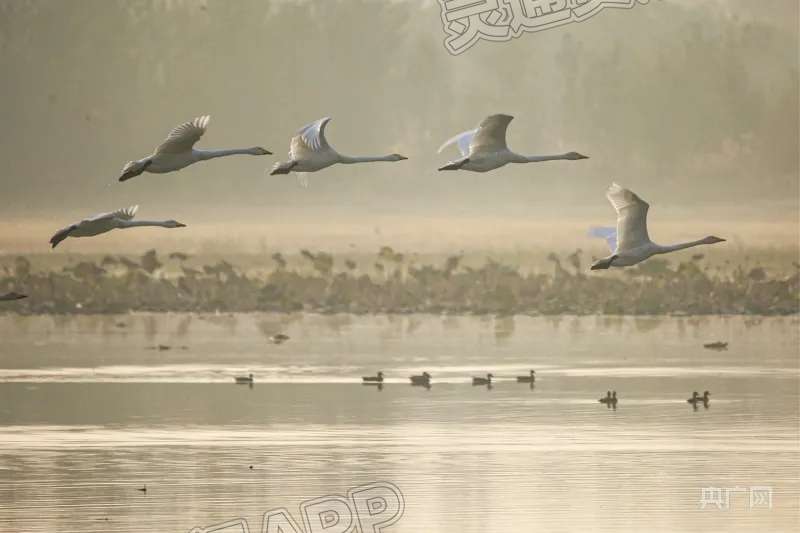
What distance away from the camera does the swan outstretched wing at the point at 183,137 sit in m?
26.2

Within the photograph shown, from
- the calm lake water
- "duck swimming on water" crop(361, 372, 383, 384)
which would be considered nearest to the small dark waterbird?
the calm lake water

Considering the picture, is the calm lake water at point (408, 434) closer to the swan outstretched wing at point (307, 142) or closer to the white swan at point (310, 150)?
the white swan at point (310, 150)

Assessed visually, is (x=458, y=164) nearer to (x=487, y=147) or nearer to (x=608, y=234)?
(x=487, y=147)

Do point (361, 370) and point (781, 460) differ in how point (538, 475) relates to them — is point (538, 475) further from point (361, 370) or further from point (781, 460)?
point (361, 370)

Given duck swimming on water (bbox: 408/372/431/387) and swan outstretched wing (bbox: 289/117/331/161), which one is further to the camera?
duck swimming on water (bbox: 408/372/431/387)

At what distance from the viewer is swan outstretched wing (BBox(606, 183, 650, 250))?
89.4ft

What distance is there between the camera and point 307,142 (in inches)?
1066

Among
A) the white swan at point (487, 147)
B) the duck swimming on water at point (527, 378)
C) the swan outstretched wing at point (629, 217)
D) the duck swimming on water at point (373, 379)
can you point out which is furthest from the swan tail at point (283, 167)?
the duck swimming on water at point (527, 378)

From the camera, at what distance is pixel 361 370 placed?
46.5m

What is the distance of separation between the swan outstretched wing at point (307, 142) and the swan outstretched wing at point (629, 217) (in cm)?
345

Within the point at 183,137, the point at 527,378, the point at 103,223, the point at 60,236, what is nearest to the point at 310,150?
the point at 183,137

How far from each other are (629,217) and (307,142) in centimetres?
395

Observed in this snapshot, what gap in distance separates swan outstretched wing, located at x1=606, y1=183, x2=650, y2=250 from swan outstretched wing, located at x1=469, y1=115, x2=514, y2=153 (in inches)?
58.0

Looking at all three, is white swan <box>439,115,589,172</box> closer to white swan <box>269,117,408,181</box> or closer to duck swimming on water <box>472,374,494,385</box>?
white swan <box>269,117,408,181</box>
